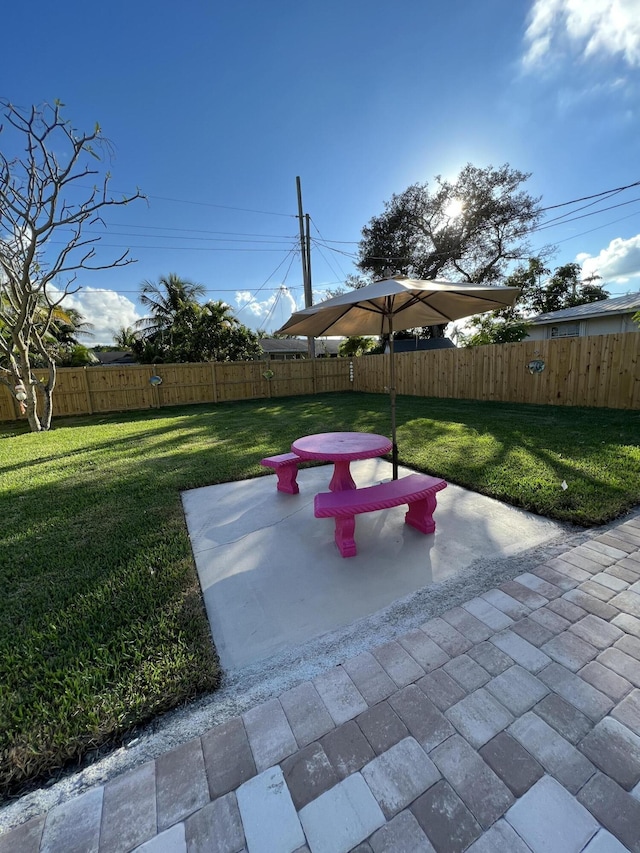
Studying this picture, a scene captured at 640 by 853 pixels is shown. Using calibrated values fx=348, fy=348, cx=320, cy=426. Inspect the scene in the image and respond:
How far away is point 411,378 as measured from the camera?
500 inches

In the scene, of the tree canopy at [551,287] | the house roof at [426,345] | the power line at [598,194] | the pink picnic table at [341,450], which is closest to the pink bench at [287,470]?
the pink picnic table at [341,450]

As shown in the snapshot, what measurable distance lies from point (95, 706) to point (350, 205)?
18236 mm

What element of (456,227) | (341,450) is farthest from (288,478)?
(456,227)

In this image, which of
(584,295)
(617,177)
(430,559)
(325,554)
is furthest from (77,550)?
(584,295)

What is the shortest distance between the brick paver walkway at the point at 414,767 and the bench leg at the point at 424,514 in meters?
1.14

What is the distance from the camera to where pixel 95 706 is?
1.45m

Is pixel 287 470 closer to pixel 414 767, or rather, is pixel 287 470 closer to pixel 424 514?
pixel 424 514

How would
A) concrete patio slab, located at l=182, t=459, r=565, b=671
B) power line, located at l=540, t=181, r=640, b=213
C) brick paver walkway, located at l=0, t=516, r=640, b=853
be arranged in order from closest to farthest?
brick paver walkway, located at l=0, t=516, r=640, b=853
concrete patio slab, located at l=182, t=459, r=565, b=671
power line, located at l=540, t=181, r=640, b=213

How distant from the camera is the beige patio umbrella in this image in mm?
2930

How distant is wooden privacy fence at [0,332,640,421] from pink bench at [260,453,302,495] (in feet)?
25.1

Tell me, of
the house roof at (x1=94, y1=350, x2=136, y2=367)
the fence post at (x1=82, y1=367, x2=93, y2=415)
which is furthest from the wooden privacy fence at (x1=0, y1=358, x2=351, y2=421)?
the house roof at (x1=94, y1=350, x2=136, y2=367)

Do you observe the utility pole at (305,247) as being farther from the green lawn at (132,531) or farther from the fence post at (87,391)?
the green lawn at (132,531)

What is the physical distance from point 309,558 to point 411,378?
1099cm

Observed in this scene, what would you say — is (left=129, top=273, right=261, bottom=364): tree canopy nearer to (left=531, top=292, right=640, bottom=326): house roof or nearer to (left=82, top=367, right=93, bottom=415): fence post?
(left=82, top=367, right=93, bottom=415): fence post
